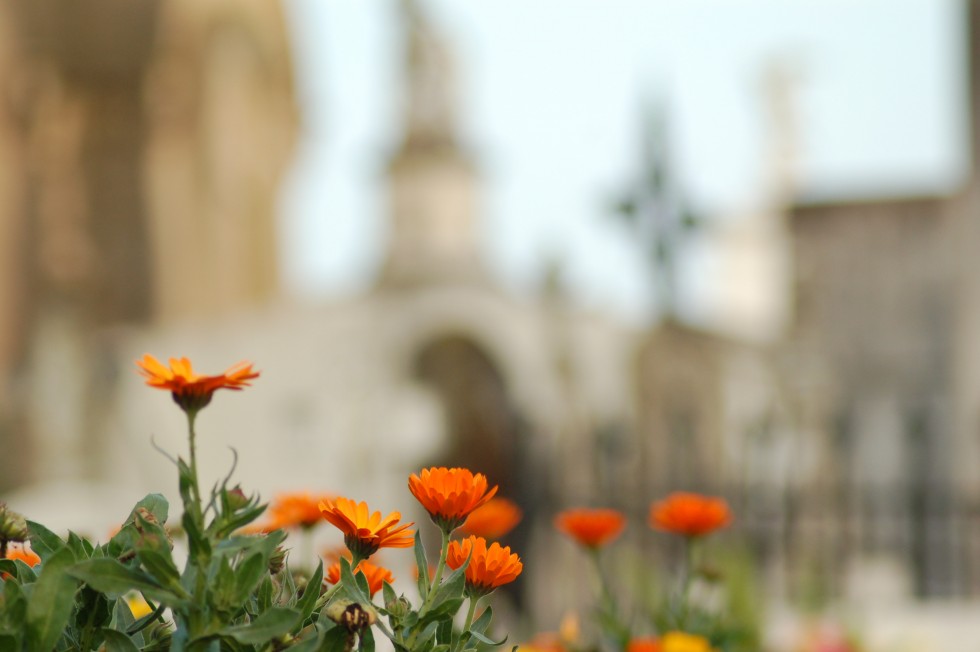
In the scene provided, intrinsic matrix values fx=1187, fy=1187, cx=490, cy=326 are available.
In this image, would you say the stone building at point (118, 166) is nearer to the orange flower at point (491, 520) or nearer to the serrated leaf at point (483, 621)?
the orange flower at point (491, 520)

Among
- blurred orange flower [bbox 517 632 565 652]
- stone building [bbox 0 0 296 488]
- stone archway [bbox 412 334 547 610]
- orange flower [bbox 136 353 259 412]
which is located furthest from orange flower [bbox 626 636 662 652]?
stone building [bbox 0 0 296 488]

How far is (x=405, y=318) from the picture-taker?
15.7m

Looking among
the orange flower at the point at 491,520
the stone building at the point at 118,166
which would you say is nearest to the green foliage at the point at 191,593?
the orange flower at the point at 491,520

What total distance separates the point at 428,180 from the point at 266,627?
18880 mm

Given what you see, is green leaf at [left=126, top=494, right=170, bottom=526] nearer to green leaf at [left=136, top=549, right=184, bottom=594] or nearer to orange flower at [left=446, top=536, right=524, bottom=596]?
green leaf at [left=136, top=549, right=184, bottom=594]

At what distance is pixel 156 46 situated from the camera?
55.2 feet

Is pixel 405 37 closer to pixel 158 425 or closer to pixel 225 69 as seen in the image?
pixel 225 69

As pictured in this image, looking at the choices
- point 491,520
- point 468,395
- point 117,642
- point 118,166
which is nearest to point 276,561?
point 117,642

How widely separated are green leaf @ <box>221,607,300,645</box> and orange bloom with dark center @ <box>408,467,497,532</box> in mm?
172

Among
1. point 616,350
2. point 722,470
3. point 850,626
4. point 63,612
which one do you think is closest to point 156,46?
point 616,350

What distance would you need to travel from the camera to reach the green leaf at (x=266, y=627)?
915 millimetres

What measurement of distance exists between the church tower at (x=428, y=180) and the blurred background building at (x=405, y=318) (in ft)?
0.16

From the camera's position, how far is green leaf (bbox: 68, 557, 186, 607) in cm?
91

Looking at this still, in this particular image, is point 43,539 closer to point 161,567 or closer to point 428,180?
point 161,567
